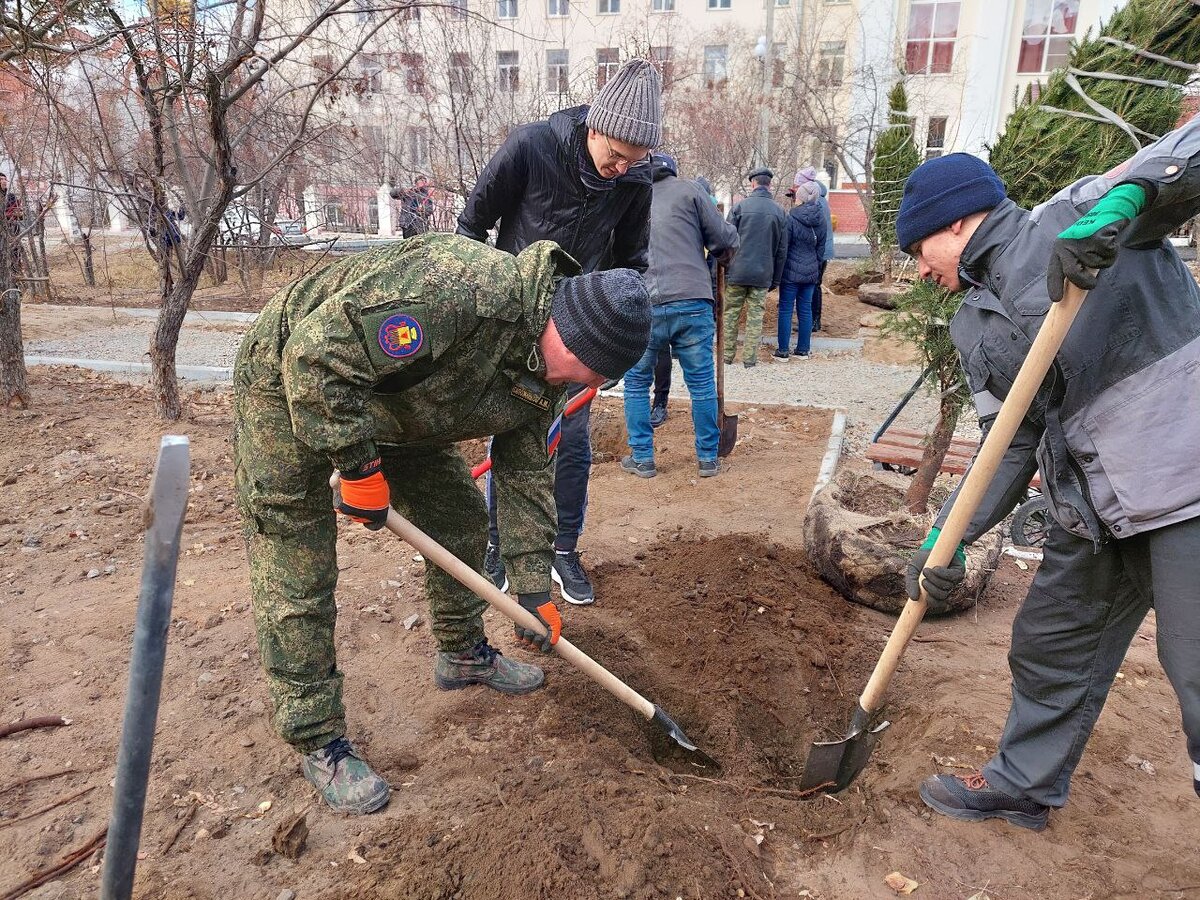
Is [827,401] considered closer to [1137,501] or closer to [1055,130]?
[1055,130]

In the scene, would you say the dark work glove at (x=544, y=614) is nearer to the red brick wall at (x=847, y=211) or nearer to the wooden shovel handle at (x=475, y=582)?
the wooden shovel handle at (x=475, y=582)

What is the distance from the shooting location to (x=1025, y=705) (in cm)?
243

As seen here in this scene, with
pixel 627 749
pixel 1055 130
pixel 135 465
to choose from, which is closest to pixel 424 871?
pixel 627 749

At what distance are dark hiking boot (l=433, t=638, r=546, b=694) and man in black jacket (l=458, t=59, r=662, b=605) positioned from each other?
432mm

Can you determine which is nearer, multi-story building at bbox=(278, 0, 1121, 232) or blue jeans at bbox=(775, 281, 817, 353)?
multi-story building at bbox=(278, 0, 1121, 232)

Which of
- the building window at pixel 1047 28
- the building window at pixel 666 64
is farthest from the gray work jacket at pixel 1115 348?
the building window at pixel 1047 28

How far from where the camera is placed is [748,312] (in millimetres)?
9211

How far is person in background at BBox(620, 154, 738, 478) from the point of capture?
5316 millimetres

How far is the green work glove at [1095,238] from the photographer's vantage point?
1750 millimetres

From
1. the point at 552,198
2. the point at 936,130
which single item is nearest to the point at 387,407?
the point at 552,198

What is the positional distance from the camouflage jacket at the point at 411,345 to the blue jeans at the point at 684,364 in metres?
2.87

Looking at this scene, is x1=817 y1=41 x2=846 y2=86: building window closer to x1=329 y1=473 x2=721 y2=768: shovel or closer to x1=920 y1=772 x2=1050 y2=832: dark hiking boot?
x1=329 y1=473 x2=721 y2=768: shovel

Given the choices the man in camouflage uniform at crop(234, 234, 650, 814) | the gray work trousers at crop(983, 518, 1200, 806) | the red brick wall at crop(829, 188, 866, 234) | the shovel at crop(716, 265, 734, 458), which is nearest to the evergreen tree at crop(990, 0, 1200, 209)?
the gray work trousers at crop(983, 518, 1200, 806)

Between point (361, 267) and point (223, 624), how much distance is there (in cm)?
208
